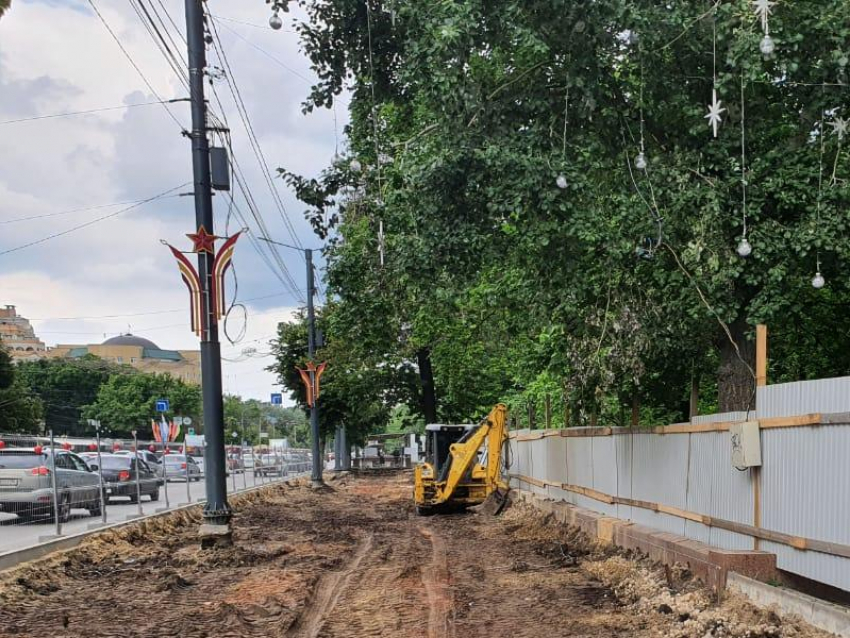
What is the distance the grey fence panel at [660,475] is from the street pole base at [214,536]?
6.36 meters

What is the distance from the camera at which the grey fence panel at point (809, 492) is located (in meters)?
6.80

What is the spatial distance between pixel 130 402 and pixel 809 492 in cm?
9038

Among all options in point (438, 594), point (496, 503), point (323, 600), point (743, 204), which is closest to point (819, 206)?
point (743, 204)

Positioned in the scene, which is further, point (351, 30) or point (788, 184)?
point (351, 30)

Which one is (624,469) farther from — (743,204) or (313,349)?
(313,349)

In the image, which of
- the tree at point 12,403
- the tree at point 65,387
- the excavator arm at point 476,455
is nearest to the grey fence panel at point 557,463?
the excavator arm at point 476,455

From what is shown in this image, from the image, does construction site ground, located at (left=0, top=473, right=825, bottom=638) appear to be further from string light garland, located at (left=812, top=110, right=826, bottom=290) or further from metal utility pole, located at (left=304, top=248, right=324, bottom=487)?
metal utility pole, located at (left=304, top=248, right=324, bottom=487)

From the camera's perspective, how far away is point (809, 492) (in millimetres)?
7309

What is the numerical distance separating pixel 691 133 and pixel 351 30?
485cm

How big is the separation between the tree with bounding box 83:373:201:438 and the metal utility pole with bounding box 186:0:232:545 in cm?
7798

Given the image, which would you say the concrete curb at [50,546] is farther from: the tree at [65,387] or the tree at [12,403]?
the tree at [65,387]

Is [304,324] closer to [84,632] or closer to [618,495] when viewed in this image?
[618,495]

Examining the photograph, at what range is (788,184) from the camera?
388 inches

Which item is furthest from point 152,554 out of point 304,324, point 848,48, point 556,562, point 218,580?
point 304,324
